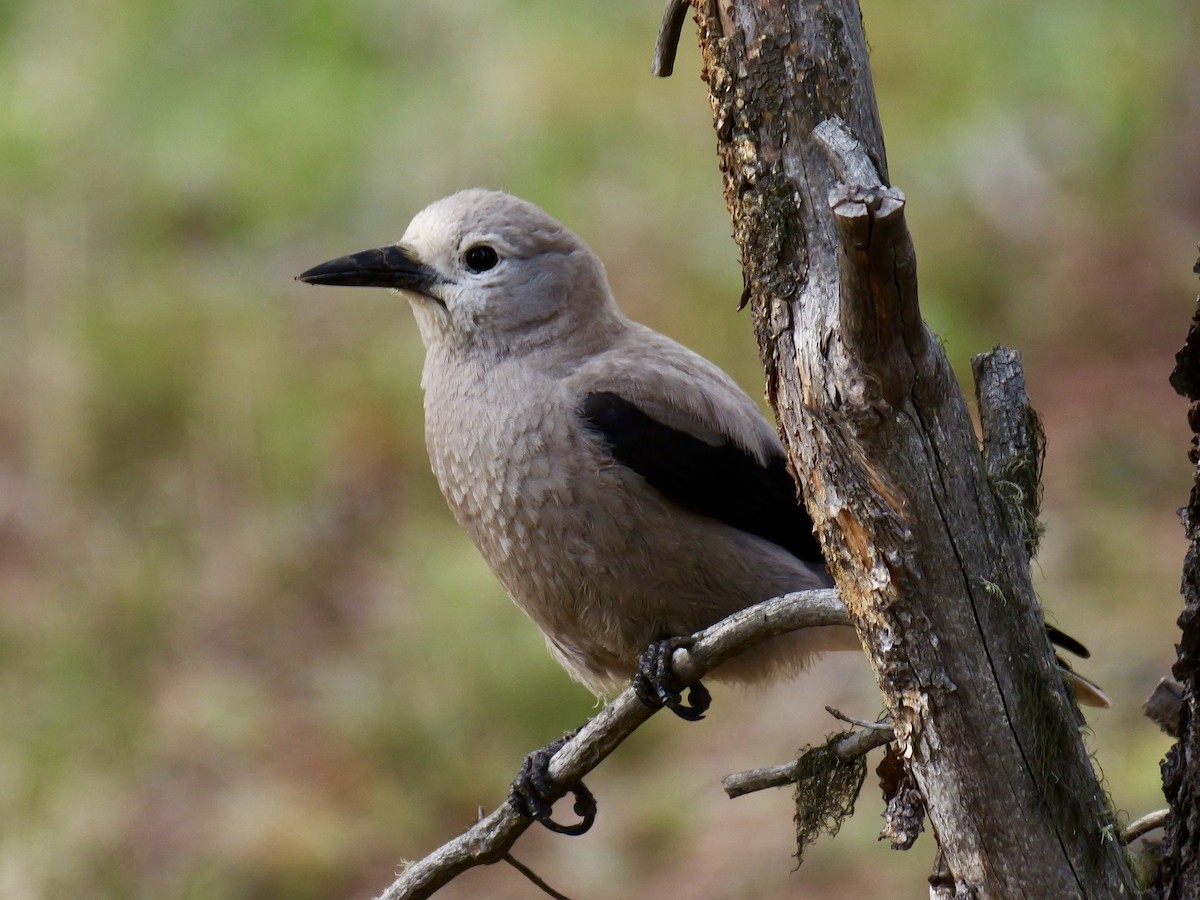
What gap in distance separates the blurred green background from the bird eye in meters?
2.63

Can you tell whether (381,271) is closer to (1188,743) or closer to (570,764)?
(570,764)

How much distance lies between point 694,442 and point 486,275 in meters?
0.72

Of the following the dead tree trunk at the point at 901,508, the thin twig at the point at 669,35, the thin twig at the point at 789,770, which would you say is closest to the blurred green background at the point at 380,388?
the thin twig at the point at 789,770

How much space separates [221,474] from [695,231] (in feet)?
8.64

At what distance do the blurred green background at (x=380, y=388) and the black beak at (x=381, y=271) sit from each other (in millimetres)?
2650

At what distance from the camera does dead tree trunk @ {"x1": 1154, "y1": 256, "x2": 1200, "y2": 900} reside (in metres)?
2.37

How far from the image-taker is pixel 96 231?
25.8 feet

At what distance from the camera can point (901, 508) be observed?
2.09 meters

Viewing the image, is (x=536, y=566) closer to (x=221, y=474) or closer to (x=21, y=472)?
(x=221, y=474)

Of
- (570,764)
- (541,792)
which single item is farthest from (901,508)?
(541,792)

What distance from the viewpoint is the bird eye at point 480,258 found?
3.79 metres

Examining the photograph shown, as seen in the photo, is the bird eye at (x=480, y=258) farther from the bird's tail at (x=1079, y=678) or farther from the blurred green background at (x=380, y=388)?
the blurred green background at (x=380, y=388)

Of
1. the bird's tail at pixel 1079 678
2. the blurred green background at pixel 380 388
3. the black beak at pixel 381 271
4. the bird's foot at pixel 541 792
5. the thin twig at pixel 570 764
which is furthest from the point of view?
the blurred green background at pixel 380 388

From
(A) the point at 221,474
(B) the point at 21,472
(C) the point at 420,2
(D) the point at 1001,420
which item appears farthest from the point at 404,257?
(C) the point at 420,2
